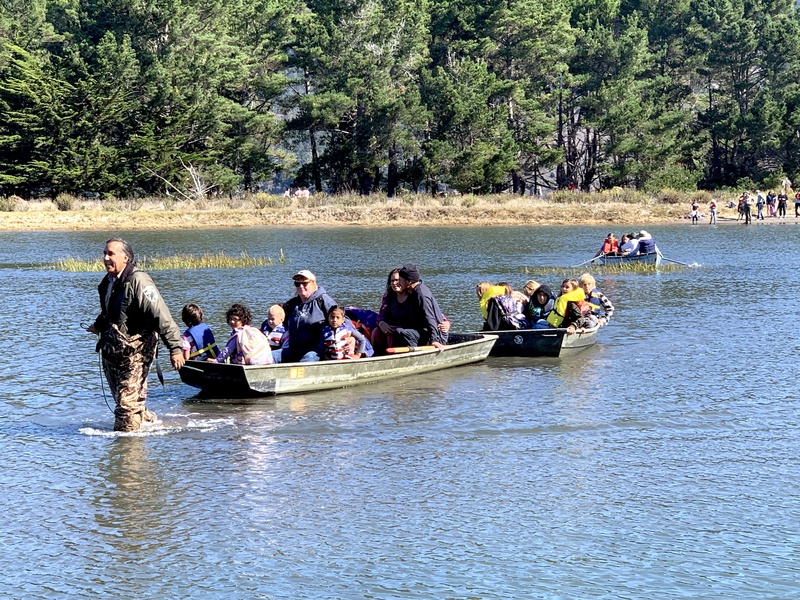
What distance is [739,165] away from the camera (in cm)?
7988

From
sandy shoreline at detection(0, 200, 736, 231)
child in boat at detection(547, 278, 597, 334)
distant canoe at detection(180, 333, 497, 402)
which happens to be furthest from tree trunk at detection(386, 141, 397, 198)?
distant canoe at detection(180, 333, 497, 402)

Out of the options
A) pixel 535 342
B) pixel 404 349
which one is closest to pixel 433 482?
pixel 404 349

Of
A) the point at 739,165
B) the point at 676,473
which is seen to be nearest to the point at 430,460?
the point at 676,473

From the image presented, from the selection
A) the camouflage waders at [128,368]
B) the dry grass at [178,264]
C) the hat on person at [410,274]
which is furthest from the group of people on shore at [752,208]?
the camouflage waders at [128,368]

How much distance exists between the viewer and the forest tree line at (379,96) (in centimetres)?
6644

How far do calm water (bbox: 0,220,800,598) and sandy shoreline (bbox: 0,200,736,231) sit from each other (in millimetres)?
41643

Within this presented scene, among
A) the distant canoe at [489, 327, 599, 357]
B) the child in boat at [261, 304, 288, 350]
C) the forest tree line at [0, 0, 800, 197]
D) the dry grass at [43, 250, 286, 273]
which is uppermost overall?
the forest tree line at [0, 0, 800, 197]

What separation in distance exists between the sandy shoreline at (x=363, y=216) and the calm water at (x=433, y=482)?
41.6 metres

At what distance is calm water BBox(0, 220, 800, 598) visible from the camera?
8.87 metres

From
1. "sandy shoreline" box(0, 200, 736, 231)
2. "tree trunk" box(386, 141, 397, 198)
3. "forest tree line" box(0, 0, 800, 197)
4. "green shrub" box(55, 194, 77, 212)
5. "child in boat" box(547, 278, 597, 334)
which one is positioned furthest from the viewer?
"tree trunk" box(386, 141, 397, 198)

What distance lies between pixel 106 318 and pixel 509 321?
823 centimetres

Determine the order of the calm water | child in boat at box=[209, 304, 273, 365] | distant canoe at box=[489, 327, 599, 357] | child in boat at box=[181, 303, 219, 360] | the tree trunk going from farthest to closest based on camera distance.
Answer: the tree trunk < distant canoe at box=[489, 327, 599, 357] < child in boat at box=[181, 303, 219, 360] < child in boat at box=[209, 304, 273, 365] < the calm water

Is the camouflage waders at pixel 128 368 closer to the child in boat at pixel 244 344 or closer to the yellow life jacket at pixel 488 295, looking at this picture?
the child in boat at pixel 244 344

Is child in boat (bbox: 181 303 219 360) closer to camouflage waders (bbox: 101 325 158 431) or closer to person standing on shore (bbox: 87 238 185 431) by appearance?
camouflage waders (bbox: 101 325 158 431)
